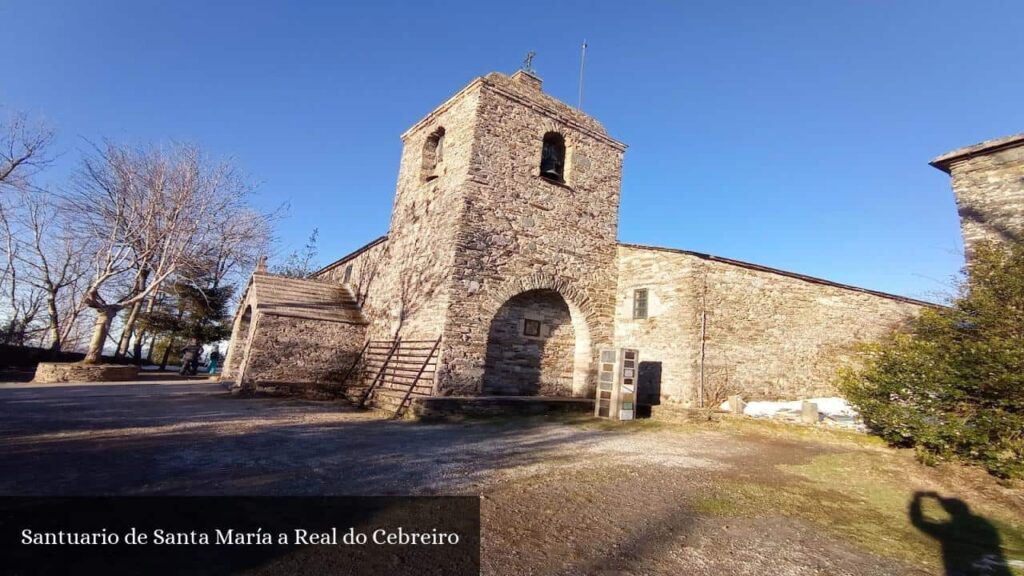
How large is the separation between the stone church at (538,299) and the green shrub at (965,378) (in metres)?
3.80

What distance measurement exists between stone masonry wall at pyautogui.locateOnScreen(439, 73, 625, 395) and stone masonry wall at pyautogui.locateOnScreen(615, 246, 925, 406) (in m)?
1.05

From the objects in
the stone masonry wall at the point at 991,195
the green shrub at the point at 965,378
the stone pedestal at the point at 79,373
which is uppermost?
the stone masonry wall at the point at 991,195

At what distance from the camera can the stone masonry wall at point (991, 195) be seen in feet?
27.9

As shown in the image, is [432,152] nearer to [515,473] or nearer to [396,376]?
[396,376]

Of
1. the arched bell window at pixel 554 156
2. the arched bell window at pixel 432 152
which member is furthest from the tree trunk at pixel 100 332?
the arched bell window at pixel 554 156

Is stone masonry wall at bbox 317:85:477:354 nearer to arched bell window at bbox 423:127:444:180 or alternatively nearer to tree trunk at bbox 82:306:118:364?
arched bell window at bbox 423:127:444:180

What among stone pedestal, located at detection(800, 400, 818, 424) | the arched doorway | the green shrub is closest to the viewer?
the green shrub

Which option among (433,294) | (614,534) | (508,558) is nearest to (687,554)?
(614,534)

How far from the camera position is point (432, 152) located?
42.6ft

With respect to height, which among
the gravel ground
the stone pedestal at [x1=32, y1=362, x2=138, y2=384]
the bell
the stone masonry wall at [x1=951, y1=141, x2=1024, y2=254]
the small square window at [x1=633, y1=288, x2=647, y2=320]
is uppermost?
the bell

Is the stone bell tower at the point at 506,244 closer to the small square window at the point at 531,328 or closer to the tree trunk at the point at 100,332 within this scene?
the small square window at the point at 531,328

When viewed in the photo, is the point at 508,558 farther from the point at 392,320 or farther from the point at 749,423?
the point at 392,320

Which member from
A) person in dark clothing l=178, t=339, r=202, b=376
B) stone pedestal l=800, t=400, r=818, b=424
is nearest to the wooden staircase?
stone pedestal l=800, t=400, r=818, b=424

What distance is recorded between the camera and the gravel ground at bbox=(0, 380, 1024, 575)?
3.22 meters
